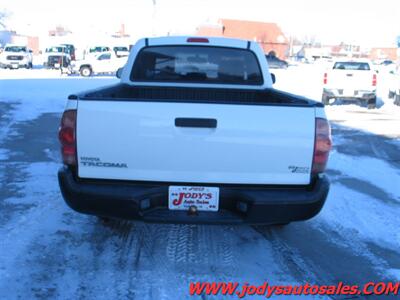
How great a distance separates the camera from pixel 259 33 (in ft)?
245

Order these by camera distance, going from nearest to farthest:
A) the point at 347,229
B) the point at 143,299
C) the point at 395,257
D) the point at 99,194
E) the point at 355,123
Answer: the point at 143,299
the point at 99,194
the point at 395,257
the point at 347,229
the point at 355,123

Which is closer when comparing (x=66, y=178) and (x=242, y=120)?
(x=242, y=120)

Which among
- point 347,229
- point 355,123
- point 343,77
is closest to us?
point 347,229

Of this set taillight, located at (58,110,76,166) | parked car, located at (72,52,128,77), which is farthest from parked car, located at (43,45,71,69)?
taillight, located at (58,110,76,166)

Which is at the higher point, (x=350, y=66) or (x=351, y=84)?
(x=350, y=66)

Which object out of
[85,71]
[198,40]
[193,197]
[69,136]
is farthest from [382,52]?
[69,136]

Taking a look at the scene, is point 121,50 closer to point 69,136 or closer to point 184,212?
point 69,136

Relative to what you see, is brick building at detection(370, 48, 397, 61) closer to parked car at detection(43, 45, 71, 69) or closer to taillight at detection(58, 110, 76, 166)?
parked car at detection(43, 45, 71, 69)

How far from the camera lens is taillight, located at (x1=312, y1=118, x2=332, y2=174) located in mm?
3570

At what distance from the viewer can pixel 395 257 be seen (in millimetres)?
4293

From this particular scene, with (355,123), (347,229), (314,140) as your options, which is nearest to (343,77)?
(355,123)

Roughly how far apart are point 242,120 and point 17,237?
8.28 feet

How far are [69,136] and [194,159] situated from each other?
38.9 inches

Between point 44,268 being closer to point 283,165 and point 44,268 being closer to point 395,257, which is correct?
point 283,165
